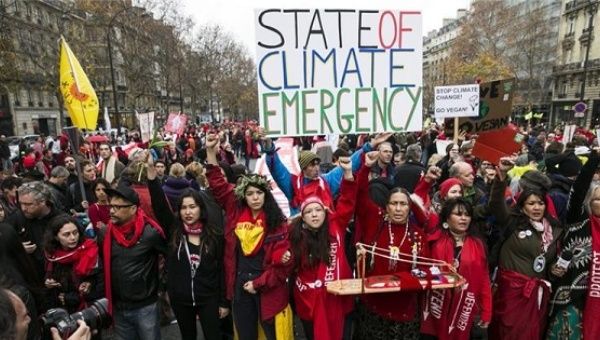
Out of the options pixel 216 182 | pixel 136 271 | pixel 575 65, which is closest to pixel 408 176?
pixel 216 182

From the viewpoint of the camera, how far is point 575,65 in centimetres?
4416

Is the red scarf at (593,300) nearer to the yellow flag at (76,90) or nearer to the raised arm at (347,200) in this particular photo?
the raised arm at (347,200)

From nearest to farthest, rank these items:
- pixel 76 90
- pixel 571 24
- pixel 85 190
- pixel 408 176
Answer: pixel 408 176 → pixel 85 190 → pixel 76 90 → pixel 571 24

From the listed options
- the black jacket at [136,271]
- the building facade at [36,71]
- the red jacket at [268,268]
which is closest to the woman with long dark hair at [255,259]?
the red jacket at [268,268]

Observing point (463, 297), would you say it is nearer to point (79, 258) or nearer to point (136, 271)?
point (136, 271)

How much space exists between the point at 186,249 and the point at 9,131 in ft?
145

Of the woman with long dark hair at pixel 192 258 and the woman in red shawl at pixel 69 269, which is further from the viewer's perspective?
the woman with long dark hair at pixel 192 258

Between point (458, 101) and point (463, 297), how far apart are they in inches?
160

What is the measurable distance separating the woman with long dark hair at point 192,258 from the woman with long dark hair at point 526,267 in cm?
221

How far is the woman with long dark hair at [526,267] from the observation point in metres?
3.00

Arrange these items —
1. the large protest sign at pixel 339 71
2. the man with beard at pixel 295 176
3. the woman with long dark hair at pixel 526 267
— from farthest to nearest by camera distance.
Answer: the man with beard at pixel 295 176 < the large protest sign at pixel 339 71 < the woman with long dark hair at pixel 526 267

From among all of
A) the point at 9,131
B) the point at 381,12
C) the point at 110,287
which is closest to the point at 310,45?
the point at 381,12

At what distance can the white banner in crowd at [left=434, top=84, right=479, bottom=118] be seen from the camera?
237 inches

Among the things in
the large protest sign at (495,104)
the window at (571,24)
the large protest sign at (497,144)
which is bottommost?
the large protest sign at (497,144)
